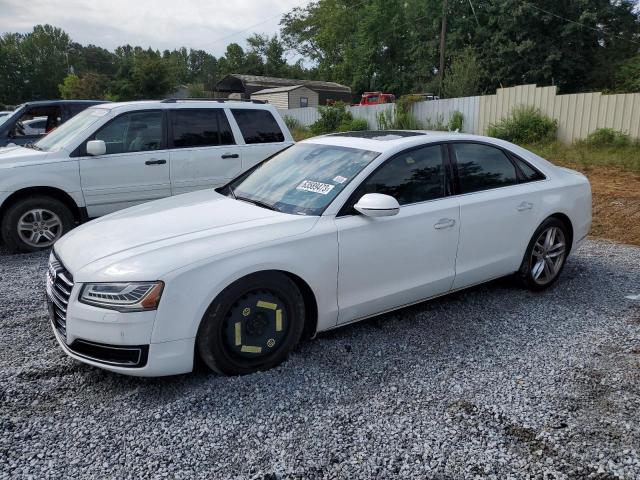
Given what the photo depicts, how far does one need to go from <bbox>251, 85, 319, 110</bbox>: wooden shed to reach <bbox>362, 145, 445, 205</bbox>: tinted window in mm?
35586

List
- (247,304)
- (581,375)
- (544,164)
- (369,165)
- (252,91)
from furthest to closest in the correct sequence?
(252,91) → (544,164) → (369,165) → (581,375) → (247,304)

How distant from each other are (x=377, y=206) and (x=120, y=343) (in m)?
1.82

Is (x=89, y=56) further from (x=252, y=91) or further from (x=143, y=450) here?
(x=143, y=450)

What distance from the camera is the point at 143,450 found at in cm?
262

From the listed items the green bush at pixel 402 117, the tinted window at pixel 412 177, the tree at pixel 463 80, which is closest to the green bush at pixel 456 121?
the green bush at pixel 402 117

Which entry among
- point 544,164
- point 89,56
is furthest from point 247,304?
point 89,56

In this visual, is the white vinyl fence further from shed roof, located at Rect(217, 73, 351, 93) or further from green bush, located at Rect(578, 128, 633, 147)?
shed roof, located at Rect(217, 73, 351, 93)

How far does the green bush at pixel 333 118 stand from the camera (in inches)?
885

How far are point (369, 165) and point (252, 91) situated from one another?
43.8 m

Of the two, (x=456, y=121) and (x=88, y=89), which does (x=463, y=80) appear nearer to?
(x=456, y=121)

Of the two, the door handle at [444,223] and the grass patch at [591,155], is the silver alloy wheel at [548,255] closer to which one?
the door handle at [444,223]

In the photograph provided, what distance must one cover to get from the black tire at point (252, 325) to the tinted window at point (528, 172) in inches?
104

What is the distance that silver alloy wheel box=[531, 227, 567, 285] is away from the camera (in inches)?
191

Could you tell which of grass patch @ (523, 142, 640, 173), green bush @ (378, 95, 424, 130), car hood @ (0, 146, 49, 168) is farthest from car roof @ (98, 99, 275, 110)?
green bush @ (378, 95, 424, 130)
